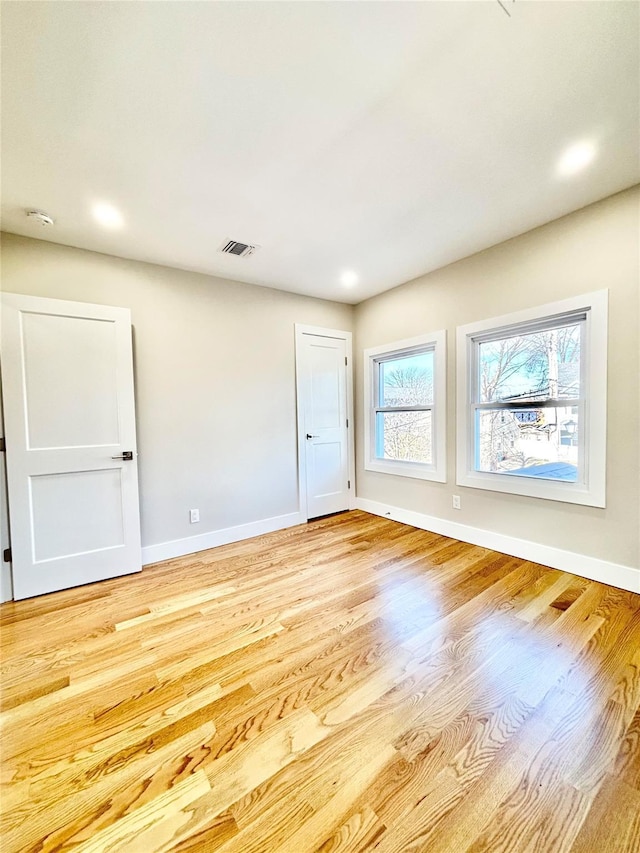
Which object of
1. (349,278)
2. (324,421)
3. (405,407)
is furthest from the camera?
(324,421)

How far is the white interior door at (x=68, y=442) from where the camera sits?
2.19 m

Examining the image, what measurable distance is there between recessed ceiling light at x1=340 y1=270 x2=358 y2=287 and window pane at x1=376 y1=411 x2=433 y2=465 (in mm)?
1480

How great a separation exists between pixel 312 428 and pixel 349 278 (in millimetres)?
1619

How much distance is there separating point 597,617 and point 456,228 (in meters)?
2.69

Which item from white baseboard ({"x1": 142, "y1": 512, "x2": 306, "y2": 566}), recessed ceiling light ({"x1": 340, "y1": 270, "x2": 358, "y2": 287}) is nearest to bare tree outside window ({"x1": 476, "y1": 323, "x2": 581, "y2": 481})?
recessed ceiling light ({"x1": 340, "y1": 270, "x2": 358, "y2": 287})

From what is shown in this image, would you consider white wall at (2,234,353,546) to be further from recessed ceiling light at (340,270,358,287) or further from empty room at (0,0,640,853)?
recessed ceiling light at (340,270,358,287)

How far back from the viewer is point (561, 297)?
2.34m

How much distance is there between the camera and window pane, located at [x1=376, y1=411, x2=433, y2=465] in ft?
11.1

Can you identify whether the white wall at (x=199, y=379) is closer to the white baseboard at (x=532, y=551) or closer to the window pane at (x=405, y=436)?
the window pane at (x=405, y=436)

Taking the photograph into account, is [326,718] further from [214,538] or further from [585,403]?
[585,403]

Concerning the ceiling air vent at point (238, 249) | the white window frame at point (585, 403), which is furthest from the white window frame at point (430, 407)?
the ceiling air vent at point (238, 249)

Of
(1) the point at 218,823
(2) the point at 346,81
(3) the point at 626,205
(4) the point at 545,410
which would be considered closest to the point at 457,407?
(4) the point at 545,410

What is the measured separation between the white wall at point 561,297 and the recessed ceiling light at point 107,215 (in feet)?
8.48

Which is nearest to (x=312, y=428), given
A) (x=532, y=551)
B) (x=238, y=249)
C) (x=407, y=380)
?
(x=407, y=380)
